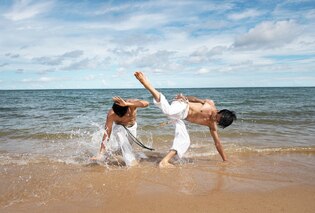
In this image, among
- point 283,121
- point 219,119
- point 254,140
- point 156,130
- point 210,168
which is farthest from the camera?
point 283,121

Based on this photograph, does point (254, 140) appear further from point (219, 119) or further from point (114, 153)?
point (114, 153)

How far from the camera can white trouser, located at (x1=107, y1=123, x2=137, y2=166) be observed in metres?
5.40

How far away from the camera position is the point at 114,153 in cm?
592

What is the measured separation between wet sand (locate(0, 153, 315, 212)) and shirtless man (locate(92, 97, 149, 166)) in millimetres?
277

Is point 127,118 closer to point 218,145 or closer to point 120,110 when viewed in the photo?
point 120,110

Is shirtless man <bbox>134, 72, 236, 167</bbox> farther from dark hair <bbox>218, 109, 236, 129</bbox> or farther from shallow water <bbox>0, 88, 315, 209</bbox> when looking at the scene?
shallow water <bbox>0, 88, 315, 209</bbox>

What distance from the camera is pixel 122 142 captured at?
5566 millimetres

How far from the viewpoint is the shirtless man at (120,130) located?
5344 millimetres

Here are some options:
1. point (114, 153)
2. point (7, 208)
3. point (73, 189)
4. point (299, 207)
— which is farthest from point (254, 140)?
point (7, 208)

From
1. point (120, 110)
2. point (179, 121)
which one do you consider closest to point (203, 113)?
point (179, 121)

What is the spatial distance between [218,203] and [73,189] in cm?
183

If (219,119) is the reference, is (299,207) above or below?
below

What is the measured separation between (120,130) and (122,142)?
9.7 inches

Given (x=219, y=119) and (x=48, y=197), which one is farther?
(x=219, y=119)
